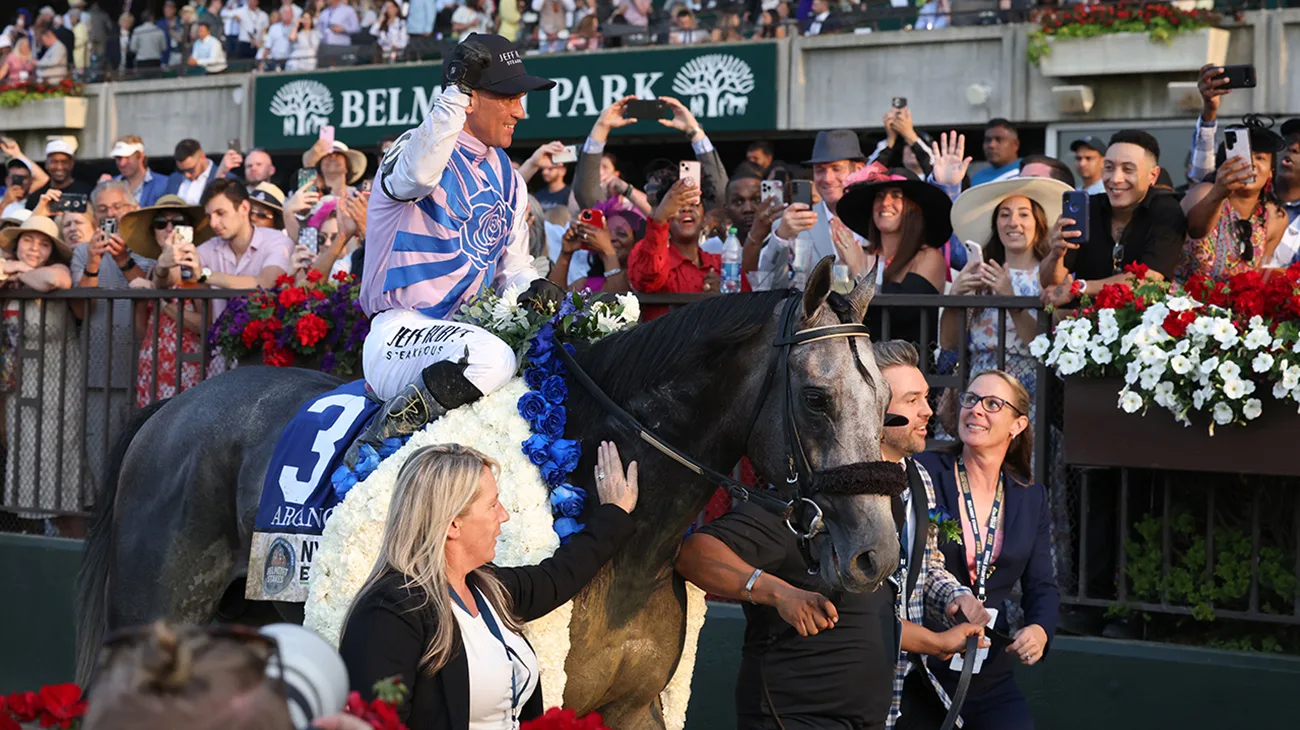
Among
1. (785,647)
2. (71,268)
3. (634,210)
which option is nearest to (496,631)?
(785,647)

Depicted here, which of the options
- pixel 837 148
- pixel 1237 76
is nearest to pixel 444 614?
pixel 1237 76

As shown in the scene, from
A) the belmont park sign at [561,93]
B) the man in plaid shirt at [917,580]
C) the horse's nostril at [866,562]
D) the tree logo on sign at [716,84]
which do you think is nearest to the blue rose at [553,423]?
the man in plaid shirt at [917,580]

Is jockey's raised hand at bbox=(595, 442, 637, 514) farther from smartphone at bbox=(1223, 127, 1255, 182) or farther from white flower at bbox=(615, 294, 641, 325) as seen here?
smartphone at bbox=(1223, 127, 1255, 182)

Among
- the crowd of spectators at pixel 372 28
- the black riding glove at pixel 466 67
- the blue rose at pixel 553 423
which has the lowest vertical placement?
the blue rose at pixel 553 423

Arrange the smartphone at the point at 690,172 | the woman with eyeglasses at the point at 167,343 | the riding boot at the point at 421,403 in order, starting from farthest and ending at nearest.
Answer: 1. the woman with eyeglasses at the point at 167,343
2. the smartphone at the point at 690,172
3. the riding boot at the point at 421,403

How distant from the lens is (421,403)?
15.5ft

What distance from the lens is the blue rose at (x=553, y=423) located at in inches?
180

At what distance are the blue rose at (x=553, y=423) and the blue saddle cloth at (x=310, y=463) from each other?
0.72m

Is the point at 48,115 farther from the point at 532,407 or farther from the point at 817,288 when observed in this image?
the point at 817,288

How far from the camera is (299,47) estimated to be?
72.6 ft

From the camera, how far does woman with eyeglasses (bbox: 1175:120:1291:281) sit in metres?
6.41

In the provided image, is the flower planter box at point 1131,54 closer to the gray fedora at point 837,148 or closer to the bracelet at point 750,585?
the gray fedora at point 837,148

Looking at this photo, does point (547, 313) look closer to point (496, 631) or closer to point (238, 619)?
point (496, 631)

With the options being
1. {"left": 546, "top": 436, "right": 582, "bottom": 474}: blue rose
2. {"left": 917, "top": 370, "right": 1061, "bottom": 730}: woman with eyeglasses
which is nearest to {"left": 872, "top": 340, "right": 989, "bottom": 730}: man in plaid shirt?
{"left": 917, "top": 370, "right": 1061, "bottom": 730}: woman with eyeglasses
